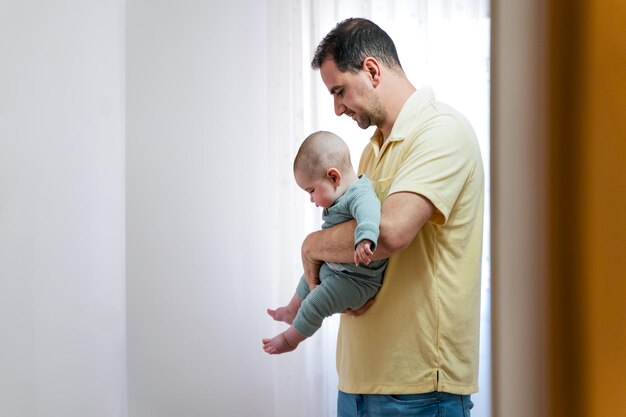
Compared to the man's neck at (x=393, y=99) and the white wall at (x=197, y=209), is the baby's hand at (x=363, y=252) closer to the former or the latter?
the man's neck at (x=393, y=99)

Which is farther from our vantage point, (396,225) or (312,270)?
(312,270)

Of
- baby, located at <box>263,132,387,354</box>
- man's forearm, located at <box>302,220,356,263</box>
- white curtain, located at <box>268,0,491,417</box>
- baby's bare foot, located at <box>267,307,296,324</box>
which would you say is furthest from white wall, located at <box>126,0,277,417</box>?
man's forearm, located at <box>302,220,356,263</box>

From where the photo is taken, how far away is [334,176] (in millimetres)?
1706

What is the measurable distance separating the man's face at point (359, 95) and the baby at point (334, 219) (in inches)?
4.0

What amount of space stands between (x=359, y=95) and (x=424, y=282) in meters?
0.51

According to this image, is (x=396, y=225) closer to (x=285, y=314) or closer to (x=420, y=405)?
(x=420, y=405)

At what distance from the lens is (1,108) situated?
1.13m

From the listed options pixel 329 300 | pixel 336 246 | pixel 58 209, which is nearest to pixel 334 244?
pixel 336 246

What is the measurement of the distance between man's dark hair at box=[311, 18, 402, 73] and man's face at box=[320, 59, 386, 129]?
0.7 inches

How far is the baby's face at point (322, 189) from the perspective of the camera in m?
1.71

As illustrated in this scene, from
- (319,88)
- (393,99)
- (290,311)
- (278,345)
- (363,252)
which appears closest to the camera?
(363,252)

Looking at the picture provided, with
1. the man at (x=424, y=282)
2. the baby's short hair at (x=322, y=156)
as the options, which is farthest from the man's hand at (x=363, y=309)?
the baby's short hair at (x=322, y=156)

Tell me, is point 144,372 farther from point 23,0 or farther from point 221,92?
point 23,0

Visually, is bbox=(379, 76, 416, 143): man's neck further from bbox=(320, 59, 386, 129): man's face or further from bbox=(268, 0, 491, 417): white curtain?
bbox=(268, 0, 491, 417): white curtain
